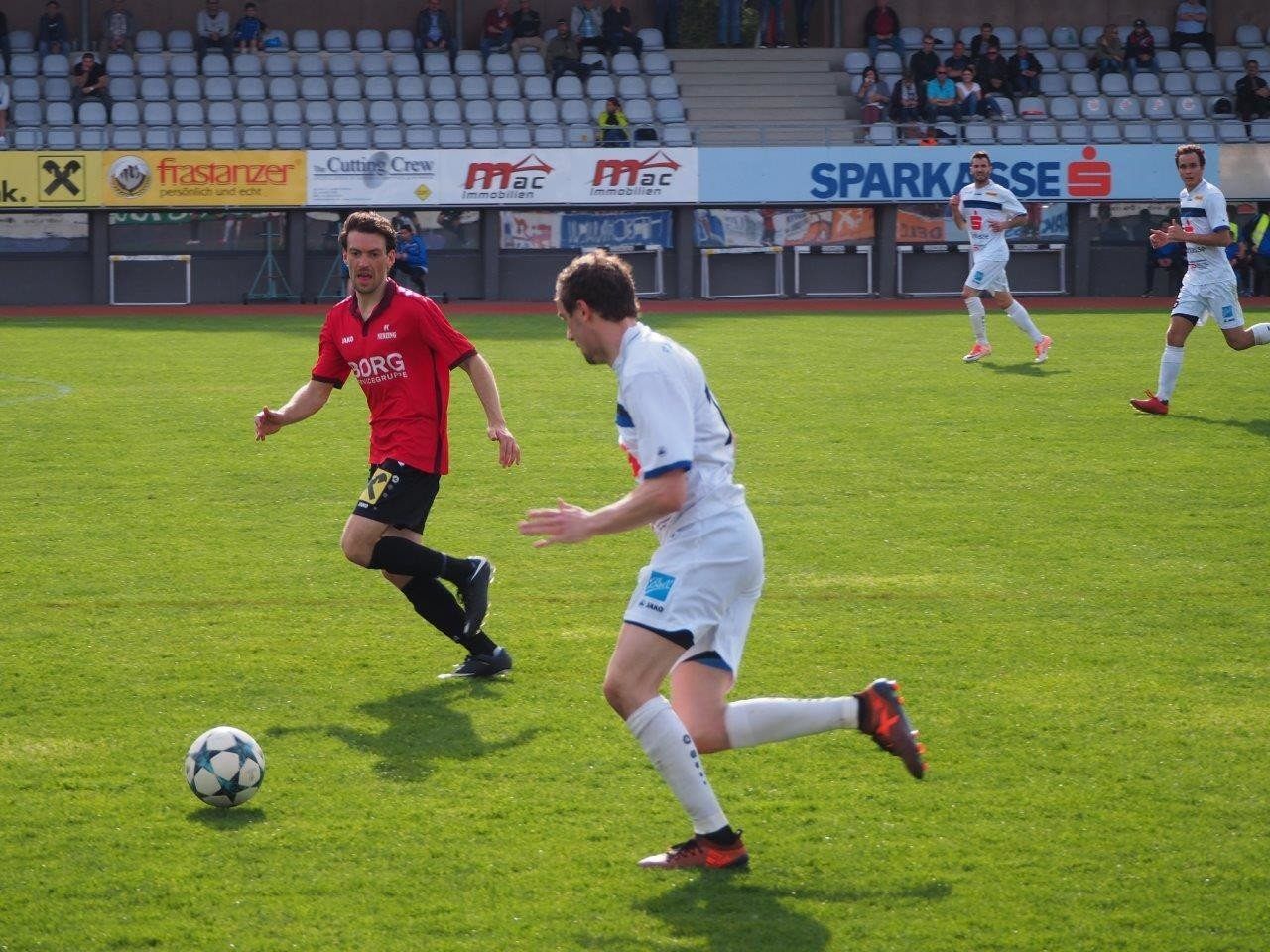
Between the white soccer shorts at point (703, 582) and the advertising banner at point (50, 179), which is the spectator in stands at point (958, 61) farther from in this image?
the white soccer shorts at point (703, 582)

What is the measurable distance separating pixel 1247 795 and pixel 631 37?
29.7 m

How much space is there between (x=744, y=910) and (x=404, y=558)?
9.32 feet

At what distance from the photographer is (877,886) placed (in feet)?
15.4

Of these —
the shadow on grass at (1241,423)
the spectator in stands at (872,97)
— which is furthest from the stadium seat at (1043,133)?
the shadow on grass at (1241,423)

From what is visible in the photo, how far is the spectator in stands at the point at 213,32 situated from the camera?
31.4 m

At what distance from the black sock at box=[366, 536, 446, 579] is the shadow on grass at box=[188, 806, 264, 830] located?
1.73 metres

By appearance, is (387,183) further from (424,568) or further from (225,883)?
(225,883)

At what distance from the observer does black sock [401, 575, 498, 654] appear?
7.00 m

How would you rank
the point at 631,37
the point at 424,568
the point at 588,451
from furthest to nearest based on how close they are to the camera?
the point at 631,37, the point at 588,451, the point at 424,568

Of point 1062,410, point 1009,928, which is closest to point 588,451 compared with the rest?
point 1062,410

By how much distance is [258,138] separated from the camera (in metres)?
28.3

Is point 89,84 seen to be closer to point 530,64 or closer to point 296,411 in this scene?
point 530,64

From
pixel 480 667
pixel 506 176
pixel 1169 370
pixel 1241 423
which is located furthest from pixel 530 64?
pixel 480 667

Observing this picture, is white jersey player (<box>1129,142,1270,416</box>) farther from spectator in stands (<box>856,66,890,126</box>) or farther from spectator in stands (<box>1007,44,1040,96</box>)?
spectator in stands (<box>1007,44,1040,96</box>)
